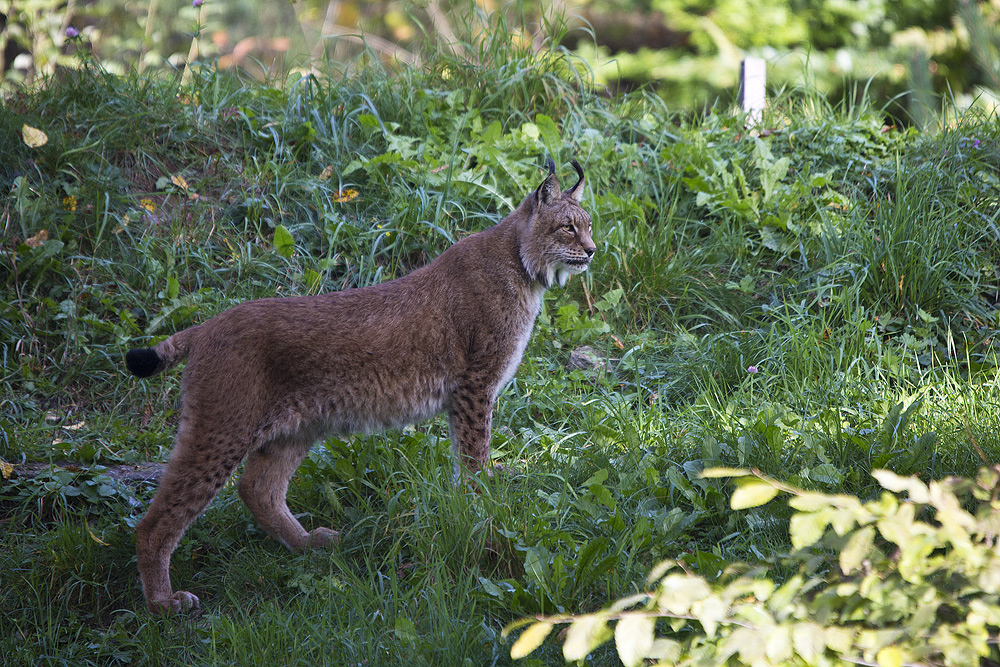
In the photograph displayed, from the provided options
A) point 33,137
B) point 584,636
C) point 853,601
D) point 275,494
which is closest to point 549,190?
point 275,494

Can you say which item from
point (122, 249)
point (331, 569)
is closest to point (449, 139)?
point (122, 249)

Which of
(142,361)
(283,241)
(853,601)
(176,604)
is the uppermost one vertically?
(853,601)

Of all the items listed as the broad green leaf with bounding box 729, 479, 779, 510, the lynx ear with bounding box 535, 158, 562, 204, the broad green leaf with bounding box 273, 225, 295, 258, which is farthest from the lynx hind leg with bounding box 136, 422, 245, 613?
the broad green leaf with bounding box 729, 479, 779, 510

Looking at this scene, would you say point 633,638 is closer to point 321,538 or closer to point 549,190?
point 321,538

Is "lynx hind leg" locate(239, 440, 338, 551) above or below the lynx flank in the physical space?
below

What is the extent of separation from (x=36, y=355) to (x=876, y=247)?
4.82 m

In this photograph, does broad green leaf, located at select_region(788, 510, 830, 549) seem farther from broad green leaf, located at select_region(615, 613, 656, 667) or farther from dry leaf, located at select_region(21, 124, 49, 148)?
dry leaf, located at select_region(21, 124, 49, 148)

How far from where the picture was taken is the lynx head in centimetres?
407

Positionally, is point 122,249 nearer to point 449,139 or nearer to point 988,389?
point 449,139

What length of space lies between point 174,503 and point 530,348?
2.28 meters

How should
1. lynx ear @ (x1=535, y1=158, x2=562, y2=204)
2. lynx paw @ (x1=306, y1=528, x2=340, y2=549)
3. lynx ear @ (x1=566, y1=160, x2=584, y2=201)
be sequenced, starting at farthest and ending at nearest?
1. lynx ear @ (x1=566, y1=160, x2=584, y2=201)
2. lynx ear @ (x1=535, y1=158, x2=562, y2=204)
3. lynx paw @ (x1=306, y1=528, x2=340, y2=549)

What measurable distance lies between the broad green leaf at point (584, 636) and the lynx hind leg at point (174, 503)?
2.21 metres

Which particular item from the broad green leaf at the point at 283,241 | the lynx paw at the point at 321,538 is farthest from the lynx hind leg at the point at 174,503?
the broad green leaf at the point at 283,241

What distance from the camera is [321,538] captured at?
11.5 ft
